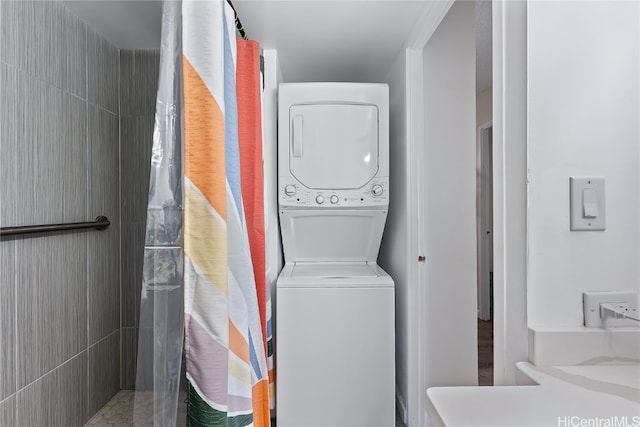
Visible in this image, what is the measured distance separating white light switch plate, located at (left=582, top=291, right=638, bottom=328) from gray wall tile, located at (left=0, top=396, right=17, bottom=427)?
6.71ft

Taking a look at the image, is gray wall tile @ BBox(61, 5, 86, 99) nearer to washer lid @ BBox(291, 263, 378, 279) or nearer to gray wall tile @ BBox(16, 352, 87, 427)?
gray wall tile @ BBox(16, 352, 87, 427)

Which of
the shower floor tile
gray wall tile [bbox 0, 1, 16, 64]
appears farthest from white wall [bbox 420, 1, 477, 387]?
gray wall tile [bbox 0, 1, 16, 64]

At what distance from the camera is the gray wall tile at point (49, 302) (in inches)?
65.8

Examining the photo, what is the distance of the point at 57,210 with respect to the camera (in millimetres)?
1913

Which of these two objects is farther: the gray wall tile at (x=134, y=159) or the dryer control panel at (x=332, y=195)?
the gray wall tile at (x=134, y=159)

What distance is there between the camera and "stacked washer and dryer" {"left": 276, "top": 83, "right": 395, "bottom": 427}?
208 cm

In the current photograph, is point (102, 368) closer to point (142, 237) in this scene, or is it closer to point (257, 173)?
point (142, 237)

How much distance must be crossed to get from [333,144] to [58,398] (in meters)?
1.94

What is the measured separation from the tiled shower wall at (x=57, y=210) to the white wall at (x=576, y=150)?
190 centimetres

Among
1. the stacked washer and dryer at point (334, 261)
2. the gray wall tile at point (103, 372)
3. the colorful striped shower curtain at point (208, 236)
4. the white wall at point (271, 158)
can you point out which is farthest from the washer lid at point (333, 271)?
the gray wall tile at point (103, 372)

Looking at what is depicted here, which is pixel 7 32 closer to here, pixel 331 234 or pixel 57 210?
pixel 57 210

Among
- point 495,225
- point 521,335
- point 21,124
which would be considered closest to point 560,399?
point 521,335

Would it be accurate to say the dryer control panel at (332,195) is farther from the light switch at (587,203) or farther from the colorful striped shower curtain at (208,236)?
the light switch at (587,203)

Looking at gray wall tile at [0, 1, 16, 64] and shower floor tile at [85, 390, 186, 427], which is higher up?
gray wall tile at [0, 1, 16, 64]
